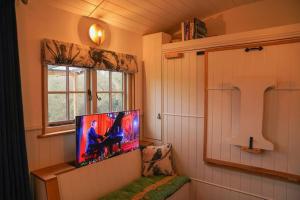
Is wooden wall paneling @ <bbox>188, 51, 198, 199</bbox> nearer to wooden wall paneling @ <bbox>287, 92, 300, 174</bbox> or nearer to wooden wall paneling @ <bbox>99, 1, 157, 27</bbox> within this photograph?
wooden wall paneling @ <bbox>99, 1, 157, 27</bbox>

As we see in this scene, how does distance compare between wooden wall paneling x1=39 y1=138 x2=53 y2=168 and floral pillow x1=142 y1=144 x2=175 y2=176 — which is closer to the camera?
wooden wall paneling x1=39 y1=138 x2=53 y2=168

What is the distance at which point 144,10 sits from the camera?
8.35 ft

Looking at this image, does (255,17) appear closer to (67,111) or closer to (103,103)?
(103,103)

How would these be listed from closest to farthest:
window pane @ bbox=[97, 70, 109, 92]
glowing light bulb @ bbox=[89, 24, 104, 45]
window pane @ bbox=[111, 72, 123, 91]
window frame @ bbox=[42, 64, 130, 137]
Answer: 1. window frame @ bbox=[42, 64, 130, 137]
2. glowing light bulb @ bbox=[89, 24, 104, 45]
3. window pane @ bbox=[97, 70, 109, 92]
4. window pane @ bbox=[111, 72, 123, 91]

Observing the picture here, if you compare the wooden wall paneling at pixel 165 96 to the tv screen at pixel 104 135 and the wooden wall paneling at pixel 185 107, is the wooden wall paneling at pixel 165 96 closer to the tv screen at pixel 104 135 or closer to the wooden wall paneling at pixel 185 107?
the wooden wall paneling at pixel 185 107

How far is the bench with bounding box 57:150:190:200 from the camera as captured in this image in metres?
1.96

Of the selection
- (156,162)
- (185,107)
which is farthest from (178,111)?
→ (156,162)

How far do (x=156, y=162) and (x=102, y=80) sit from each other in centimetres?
121

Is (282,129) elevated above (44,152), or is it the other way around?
(282,129)

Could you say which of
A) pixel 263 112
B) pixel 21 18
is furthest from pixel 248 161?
pixel 21 18

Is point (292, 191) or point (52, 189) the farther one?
point (292, 191)

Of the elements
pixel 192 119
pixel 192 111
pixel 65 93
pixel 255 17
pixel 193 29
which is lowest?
pixel 192 119

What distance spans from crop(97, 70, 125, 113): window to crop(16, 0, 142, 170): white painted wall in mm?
511

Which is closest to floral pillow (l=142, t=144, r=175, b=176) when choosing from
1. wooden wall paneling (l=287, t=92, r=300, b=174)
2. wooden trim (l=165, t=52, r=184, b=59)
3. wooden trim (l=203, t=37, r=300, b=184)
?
wooden trim (l=203, t=37, r=300, b=184)
